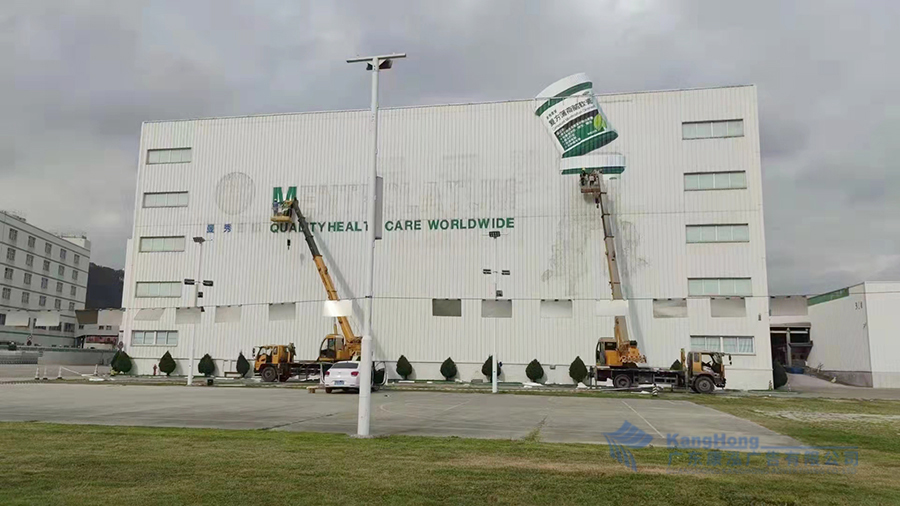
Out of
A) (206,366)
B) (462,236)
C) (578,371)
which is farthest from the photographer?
(206,366)

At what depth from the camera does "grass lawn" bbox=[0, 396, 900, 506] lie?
726 cm

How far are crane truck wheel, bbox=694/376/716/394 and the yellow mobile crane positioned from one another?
20407 millimetres

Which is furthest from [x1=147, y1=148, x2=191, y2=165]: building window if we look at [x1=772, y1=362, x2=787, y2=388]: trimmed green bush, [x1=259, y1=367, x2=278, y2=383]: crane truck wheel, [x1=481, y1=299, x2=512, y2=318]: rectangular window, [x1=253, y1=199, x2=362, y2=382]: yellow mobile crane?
[x1=772, y1=362, x2=787, y2=388]: trimmed green bush

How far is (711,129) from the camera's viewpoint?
4188 centimetres

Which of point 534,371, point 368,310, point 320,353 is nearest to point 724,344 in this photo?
point 534,371

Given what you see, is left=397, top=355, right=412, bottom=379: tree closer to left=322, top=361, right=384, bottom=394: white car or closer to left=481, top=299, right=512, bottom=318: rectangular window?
left=481, top=299, right=512, bottom=318: rectangular window

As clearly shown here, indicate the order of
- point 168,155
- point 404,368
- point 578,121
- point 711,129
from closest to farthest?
point 711,129 → point 404,368 → point 578,121 → point 168,155

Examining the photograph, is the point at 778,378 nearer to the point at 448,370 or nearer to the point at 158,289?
the point at 448,370

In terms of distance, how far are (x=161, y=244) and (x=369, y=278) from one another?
4015 cm

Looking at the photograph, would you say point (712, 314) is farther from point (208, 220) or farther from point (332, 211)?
point (208, 220)

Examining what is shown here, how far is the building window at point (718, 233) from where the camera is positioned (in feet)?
132

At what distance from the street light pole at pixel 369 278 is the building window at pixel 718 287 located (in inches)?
1233

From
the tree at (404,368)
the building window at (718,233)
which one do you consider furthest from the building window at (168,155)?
the building window at (718,233)

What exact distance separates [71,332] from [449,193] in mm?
79224
